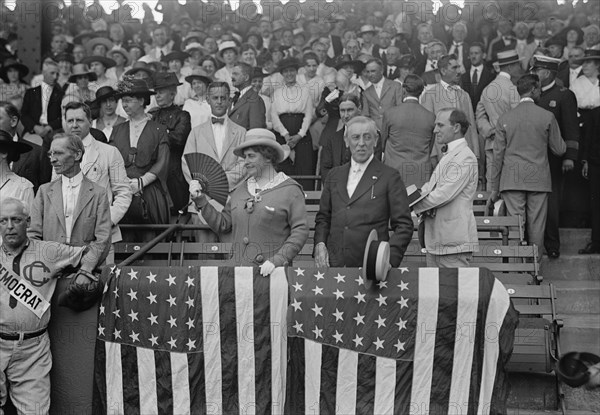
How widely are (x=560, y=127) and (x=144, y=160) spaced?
4957 mm

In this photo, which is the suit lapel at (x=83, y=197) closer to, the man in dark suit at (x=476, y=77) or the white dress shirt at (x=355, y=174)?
the white dress shirt at (x=355, y=174)

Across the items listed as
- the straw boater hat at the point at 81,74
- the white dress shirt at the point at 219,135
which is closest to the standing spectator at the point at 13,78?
the straw boater hat at the point at 81,74

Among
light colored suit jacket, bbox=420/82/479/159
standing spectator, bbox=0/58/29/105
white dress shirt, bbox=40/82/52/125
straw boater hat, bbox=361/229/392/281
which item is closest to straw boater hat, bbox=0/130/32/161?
straw boater hat, bbox=361/229/392/281

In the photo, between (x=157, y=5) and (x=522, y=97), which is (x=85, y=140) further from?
(x=157, y=5)

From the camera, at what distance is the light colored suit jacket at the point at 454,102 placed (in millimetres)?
12568

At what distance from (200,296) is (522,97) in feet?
17.0

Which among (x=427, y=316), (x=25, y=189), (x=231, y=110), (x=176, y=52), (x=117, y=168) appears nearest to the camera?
(x=427, y=316)

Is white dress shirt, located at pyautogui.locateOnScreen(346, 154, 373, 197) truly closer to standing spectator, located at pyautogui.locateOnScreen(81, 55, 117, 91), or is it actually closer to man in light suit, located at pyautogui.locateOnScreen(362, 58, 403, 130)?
man in light suit, located at pyautogui.locateOnScreen(362, 58, 403, 130)

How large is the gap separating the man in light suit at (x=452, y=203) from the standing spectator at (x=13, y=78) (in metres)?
7.95

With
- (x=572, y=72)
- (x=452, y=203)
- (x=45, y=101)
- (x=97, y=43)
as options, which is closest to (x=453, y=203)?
(x=452, y=203)

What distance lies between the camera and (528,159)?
1105cm

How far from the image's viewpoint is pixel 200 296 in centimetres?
768

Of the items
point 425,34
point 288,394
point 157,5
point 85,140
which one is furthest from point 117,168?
point 157,5

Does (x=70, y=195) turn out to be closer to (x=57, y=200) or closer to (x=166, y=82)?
(x=57, y=200)
